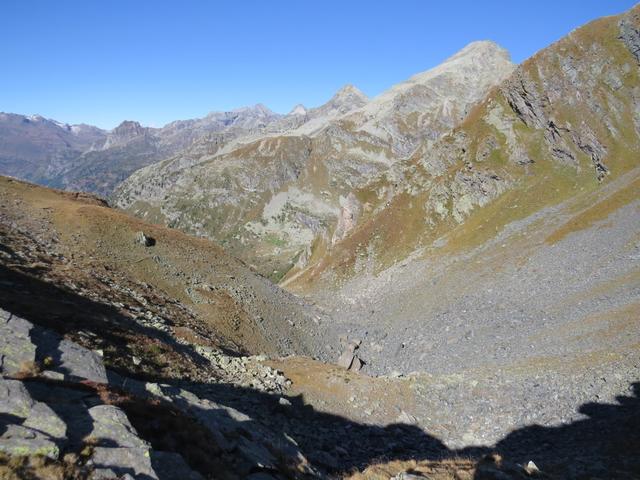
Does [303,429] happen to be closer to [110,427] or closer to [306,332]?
[110,427]

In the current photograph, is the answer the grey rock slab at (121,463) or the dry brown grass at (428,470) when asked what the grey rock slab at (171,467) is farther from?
the dry brown grass at (428,470)

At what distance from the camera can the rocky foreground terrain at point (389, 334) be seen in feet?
48.2

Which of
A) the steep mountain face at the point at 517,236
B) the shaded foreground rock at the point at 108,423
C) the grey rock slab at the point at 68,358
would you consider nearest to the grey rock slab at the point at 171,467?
the shaded foreground rock at the point at 108,423

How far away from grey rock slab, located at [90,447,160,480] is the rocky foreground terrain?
7 cm

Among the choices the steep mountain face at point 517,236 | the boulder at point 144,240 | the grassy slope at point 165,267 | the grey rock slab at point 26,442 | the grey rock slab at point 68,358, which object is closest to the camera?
the grey rock slab at point 26,442

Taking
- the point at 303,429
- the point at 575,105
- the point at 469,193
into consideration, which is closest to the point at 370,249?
the point at 469,193

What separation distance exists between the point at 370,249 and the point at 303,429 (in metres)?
79.4

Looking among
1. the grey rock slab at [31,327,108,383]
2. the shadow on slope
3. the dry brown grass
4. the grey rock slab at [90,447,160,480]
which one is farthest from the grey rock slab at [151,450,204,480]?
the dry brown grass

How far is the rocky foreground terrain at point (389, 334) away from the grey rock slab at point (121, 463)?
0.23ft

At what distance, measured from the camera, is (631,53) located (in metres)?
87.2

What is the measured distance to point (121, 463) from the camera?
10664 millimetres

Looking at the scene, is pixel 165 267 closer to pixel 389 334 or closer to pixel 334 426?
pixel 334 426

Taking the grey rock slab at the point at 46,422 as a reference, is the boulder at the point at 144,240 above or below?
above

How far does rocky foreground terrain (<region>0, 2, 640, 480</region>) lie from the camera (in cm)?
1470
